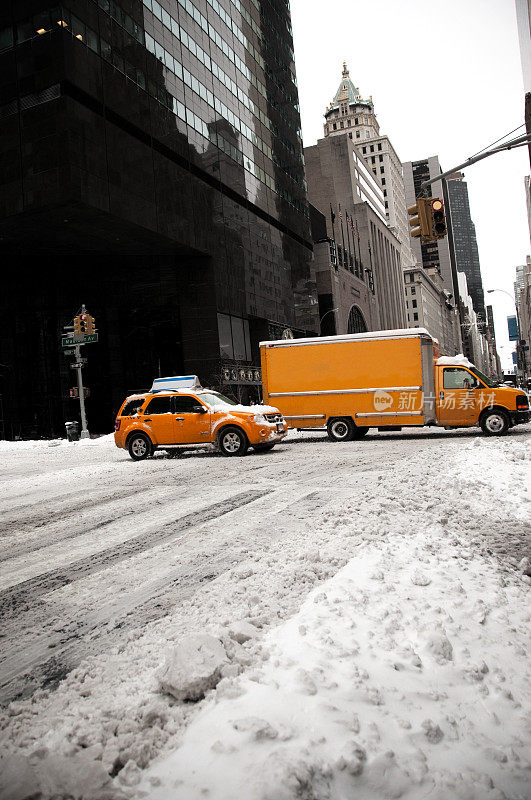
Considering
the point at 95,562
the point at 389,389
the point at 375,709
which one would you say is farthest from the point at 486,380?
the point at 375,709

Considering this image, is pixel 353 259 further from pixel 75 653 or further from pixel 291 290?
pixel 75 653

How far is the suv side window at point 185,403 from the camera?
15820mm

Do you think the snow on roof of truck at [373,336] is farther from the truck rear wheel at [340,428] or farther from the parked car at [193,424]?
the parked car at [193,424]

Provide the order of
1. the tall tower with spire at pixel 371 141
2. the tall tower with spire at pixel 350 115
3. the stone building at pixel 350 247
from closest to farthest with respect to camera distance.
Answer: the stone building at pixel 350 247 < the tall tower with spire at pixel 371 141 < the tall tower with spire at pixel 350 115

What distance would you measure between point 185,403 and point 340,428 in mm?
5268

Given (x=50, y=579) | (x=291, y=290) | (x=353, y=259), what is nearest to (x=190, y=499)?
(x=50, y=579)

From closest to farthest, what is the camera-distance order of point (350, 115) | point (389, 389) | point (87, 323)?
point (389, 389)
point (87, 323)
point (350, 115)

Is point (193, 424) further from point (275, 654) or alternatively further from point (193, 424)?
point (275, 654)

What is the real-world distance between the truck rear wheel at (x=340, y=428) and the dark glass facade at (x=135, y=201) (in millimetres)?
20101

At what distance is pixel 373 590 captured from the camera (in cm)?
385

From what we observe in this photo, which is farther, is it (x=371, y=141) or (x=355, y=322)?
(x=371, y=141)

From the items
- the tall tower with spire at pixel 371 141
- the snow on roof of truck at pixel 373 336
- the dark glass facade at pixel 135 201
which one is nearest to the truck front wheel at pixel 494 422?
the snow on roof of truck at pixel 373 336

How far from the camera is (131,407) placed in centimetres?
1656

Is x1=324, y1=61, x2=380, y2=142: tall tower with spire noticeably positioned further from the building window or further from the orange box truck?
the orange box truck
